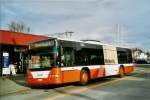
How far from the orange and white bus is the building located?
821 cm

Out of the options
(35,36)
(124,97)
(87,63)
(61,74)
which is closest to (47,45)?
(61,74)

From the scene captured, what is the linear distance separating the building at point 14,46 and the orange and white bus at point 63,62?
8208 mm

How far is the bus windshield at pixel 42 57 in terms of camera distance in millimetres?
17438

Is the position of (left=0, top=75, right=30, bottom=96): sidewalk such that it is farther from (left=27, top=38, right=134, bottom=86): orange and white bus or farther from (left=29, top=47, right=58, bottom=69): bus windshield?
(left=29, top=47, right=58, bottom=69): bus windshield

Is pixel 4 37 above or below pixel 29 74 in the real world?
above

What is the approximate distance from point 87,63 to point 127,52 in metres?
10.1

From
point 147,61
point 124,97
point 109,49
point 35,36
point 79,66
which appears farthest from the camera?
point 147,61

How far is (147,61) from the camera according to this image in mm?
88625

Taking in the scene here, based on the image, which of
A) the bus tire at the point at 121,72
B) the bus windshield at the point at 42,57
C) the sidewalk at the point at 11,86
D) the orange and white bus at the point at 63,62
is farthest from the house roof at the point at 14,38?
the bus windshield at the point at 42,57

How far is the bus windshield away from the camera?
17438 mm

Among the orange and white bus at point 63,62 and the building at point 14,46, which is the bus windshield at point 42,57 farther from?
the building at point 14,46

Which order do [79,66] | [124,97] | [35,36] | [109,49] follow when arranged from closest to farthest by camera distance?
1. [124,97]
2. [79,66]
3. [109,49]
4. [35,36]

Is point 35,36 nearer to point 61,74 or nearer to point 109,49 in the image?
point 109,49

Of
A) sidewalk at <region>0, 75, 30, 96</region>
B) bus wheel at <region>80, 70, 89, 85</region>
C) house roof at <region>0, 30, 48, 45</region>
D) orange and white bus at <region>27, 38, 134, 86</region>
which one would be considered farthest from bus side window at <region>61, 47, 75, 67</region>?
house roof at <region>0, 30, 48, 45</region>
